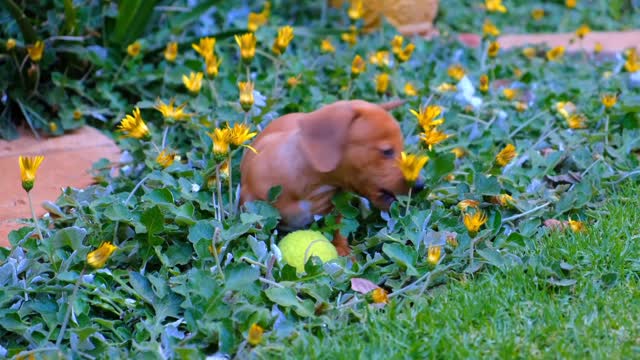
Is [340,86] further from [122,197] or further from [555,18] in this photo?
[555,18]

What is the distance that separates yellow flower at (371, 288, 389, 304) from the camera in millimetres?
2572

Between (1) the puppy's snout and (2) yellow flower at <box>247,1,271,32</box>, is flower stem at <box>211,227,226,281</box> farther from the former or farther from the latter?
(2) yellow flower at <box>247,1,271,32</box>

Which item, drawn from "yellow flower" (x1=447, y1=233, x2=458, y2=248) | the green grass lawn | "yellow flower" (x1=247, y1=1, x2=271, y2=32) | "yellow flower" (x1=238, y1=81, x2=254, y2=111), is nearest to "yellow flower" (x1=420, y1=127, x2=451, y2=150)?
"yellow flower" (x1=447, y1=233, x2=458, y2=248)

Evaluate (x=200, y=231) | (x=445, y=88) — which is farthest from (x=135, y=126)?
(x=445, y=88)

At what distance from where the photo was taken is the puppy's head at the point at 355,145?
2.87m

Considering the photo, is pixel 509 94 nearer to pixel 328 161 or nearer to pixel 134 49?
pixel 328 161

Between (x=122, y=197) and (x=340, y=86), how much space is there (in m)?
1.57

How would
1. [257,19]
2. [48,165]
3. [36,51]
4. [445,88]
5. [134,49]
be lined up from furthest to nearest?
[257,19], [134,49], [445,88], [36,51], [48,165]

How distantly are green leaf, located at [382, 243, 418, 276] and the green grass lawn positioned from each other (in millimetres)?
112

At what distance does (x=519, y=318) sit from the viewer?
2.49 metres

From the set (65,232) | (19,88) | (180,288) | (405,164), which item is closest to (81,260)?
(65,232)

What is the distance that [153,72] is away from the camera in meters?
4.36

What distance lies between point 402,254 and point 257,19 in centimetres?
212

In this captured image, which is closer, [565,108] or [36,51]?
Answer: [36,51]
